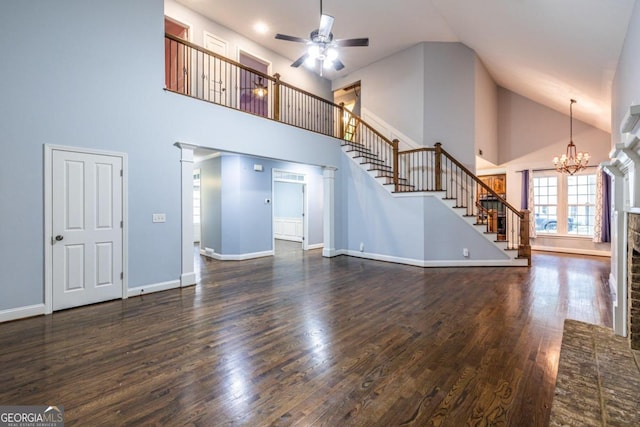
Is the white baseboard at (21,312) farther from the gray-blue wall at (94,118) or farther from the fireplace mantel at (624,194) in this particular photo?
the fireplace mantel at (624,194)

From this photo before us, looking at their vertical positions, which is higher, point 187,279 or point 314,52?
point 314,52

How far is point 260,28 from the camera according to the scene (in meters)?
7.00

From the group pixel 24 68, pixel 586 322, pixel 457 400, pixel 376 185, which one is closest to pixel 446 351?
pixel 457 400

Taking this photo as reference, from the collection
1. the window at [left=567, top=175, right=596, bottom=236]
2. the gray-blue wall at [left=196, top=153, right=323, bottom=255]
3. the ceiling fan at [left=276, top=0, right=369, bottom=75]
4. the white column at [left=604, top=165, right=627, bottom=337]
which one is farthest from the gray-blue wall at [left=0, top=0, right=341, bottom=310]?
the window at [left=567, top=175, right=596, bottom=236]

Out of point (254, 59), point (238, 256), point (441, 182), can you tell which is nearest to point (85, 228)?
point (238, 256)

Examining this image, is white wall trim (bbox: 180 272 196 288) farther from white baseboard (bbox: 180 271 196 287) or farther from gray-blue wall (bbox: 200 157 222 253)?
gray-blue wall (bbox: 200 157 222 253)

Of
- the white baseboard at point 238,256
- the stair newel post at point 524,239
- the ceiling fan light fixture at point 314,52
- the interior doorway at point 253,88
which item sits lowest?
the white baseboard at point 238,256

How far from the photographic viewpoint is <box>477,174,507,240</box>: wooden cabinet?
646 centimetres

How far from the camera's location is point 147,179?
14.2ft

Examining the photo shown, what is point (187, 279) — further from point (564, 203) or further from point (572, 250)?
point (564, 203)

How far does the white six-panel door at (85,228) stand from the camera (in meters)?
3.60

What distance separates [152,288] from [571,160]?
1033 centimetres

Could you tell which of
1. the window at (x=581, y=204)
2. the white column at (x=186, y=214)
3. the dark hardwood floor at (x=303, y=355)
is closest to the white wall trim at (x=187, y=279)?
the white column at (x=186, y=214)

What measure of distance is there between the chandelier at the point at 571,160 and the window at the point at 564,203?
1.85 ft
